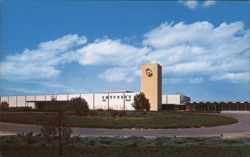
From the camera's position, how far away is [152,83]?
3319 inches

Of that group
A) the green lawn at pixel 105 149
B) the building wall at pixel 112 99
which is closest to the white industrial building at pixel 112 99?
the building wall at pixel 112 99

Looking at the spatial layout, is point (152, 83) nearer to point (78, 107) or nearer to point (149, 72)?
point (149, 72)

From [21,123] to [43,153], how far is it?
70.2 ft

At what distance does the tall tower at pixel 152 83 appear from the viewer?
275 feet

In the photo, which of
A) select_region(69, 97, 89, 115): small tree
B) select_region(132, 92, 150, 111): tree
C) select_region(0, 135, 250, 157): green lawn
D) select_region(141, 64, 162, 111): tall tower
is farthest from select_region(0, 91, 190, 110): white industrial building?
select_region(0, 135, 250, 157): green lawn

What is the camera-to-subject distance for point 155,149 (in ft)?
53.4

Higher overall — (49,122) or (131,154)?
(49,122)

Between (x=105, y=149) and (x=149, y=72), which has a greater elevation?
(x=149, y=72)

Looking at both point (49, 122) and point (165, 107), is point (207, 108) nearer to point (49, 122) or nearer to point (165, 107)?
point (165, 107)

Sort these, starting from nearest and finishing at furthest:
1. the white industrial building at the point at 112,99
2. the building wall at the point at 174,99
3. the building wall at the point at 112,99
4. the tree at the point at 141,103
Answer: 1. the tree at the point at 141,103
2. the building wall at the point at 112,99
3. the white industrial building at the point at 112,99
4. the building wall at the point at 174,99

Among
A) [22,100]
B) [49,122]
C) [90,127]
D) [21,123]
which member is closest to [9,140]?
[49,122]

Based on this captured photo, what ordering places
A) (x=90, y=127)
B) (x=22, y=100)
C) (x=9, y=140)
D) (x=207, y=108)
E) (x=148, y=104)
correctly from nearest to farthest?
(x=9, y=140)
(x=90, y=127)
(x=148, y=104)
(x=207, y=108)
(x=22, y=100)

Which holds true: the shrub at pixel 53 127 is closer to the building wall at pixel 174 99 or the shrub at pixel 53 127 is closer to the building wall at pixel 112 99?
the building wall at pixel 112 99

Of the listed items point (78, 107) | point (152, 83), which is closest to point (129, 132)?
point (78, 107)
